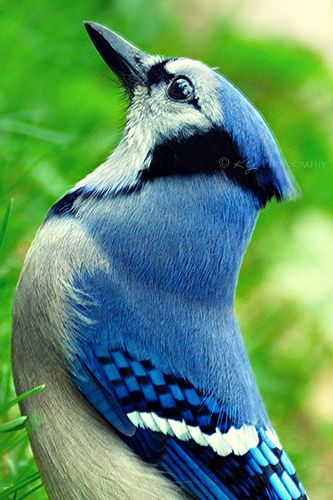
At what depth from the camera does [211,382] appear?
2.00 metres

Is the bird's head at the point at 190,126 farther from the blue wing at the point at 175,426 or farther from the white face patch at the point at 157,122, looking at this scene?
the blue wing at the point at 175,426

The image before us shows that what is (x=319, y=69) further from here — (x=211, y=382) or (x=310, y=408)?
(x=211, y=382)

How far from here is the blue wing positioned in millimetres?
1975

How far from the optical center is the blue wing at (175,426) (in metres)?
1.97

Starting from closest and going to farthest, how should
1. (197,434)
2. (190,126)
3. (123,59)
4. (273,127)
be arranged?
(197,434), (190,126), (123,59), (273,127)

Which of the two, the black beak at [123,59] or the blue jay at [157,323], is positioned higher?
the black beak at [123,59]

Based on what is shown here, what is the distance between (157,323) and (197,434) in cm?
19

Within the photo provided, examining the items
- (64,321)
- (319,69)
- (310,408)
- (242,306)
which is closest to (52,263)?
(64,321)

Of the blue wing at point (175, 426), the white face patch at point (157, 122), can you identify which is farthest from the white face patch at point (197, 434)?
the white face patch at point (157, 122)

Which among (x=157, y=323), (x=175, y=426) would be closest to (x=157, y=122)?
(x=157, y=323)

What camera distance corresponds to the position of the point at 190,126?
2123mm

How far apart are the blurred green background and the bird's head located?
3.5 inches

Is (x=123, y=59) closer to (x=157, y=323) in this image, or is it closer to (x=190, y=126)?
(x=190, y=126)

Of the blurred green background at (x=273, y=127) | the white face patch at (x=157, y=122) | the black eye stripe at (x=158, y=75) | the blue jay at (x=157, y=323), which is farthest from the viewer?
the blurred green background at (x=273, y=127)
